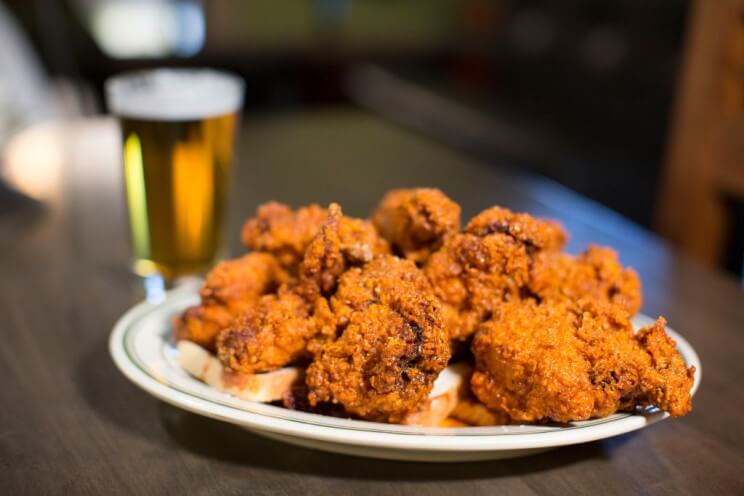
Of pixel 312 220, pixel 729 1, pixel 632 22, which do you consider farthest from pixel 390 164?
pixel 632 22

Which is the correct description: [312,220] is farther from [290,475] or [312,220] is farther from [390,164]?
[390,164]

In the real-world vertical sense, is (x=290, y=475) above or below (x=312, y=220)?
below

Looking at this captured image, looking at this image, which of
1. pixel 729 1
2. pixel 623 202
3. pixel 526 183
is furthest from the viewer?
pixel 623 202

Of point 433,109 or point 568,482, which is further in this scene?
point 433,109

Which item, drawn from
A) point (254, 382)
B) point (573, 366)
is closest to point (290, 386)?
point (254, 382)

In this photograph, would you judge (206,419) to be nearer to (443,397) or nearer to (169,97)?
(443,397)

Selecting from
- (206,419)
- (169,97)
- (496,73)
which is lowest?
(496,73)

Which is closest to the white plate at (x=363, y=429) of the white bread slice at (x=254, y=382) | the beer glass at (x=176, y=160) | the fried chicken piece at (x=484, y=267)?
the white bread slice at (x=254, y=382)
